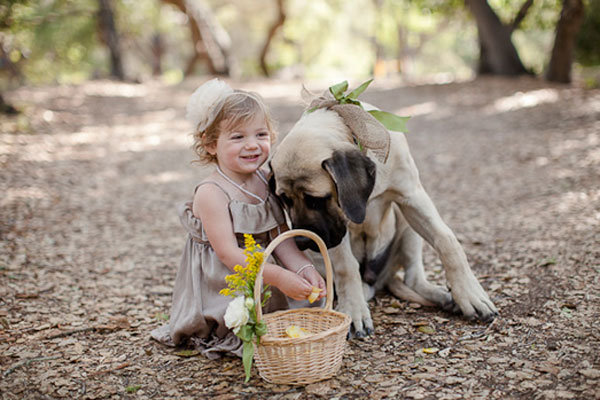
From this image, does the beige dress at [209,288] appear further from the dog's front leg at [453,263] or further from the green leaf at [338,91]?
the dog's front leg at [453,263]

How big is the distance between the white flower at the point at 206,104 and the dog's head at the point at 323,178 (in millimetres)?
469

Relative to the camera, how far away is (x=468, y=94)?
1162 centimetres

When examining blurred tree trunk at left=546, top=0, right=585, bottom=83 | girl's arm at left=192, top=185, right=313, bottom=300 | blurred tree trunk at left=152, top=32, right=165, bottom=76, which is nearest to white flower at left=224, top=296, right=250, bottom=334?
girl's arm at left=192, top=185, right=313, bottom=300

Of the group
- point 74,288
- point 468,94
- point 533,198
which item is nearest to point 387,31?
point 468,94

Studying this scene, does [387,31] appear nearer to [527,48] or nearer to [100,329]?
[527,48]

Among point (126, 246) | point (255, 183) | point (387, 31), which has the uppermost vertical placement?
point (387, 31)

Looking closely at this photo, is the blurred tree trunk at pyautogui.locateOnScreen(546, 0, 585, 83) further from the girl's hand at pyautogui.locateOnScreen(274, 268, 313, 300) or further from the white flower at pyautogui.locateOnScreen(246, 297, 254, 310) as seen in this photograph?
the white flower at pyautogui.locateOnScreen(246, 297, 254, 310)

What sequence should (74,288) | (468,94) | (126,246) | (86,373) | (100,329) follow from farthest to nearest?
(468,94), (126,246), (74,288), (100,329), (86,373)

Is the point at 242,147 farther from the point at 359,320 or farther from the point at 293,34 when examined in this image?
the point at 293,34

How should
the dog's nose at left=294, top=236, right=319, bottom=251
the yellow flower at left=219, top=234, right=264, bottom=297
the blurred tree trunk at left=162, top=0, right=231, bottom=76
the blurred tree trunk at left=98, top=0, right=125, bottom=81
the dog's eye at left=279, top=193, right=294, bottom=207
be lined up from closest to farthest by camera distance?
the yellow flower at left=219, top=234, right=264, bottom=297 < the dog's nose at left=294, top=236, right=319, bottom=251 < the dog's eye at left=279, top=193, right=294, bottom=207 < the blurred tree trunk at left=98, top=0, right=125, bottom=81 < the blurred tree trunk at left=162, top=0, right=231, bottom=76

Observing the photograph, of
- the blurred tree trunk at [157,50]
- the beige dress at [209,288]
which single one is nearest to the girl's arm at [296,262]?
the beige dress at [209,288]

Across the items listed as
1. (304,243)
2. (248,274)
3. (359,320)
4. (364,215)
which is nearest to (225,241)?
(248,274)

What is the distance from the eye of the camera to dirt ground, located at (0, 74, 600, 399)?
262cm

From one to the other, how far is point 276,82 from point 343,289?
14.2 m
